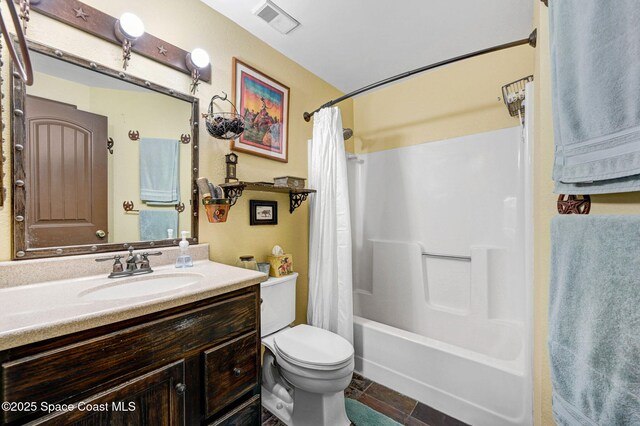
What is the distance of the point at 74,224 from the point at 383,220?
207 centimetres

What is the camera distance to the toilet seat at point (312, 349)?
1271mm

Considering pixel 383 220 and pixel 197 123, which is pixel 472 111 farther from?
pixel 197 123

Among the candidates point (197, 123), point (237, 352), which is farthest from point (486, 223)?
point (197, 123)

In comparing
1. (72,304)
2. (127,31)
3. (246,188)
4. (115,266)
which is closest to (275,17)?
(127,31)

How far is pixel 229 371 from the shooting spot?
950 millimetres

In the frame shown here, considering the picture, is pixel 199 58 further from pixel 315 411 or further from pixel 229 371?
pixel 315 411

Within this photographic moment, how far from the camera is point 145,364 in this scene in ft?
2.44

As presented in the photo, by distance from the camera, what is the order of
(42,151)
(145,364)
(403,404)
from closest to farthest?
(145,364) → (42,151) → (403,404)

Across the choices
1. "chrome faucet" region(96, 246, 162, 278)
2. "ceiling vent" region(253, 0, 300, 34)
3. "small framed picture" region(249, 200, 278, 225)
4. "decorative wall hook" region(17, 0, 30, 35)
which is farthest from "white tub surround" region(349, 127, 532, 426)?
"decorative wall hook" region(17, 0, 30, 35)

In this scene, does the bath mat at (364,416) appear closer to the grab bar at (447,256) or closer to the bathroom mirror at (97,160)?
the grab bar at (447,256)

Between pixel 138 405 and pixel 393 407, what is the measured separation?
145 centimetres

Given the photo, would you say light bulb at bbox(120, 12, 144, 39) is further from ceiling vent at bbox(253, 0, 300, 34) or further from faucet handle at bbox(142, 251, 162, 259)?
faucet handle at bbox(142, 251, 162, 259)

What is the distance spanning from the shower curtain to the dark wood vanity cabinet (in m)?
0.87

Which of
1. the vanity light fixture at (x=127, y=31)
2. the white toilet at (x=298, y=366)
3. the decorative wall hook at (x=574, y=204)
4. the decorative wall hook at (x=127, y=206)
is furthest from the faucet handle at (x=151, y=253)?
the decorative wall hook at (x=574, y=204)
